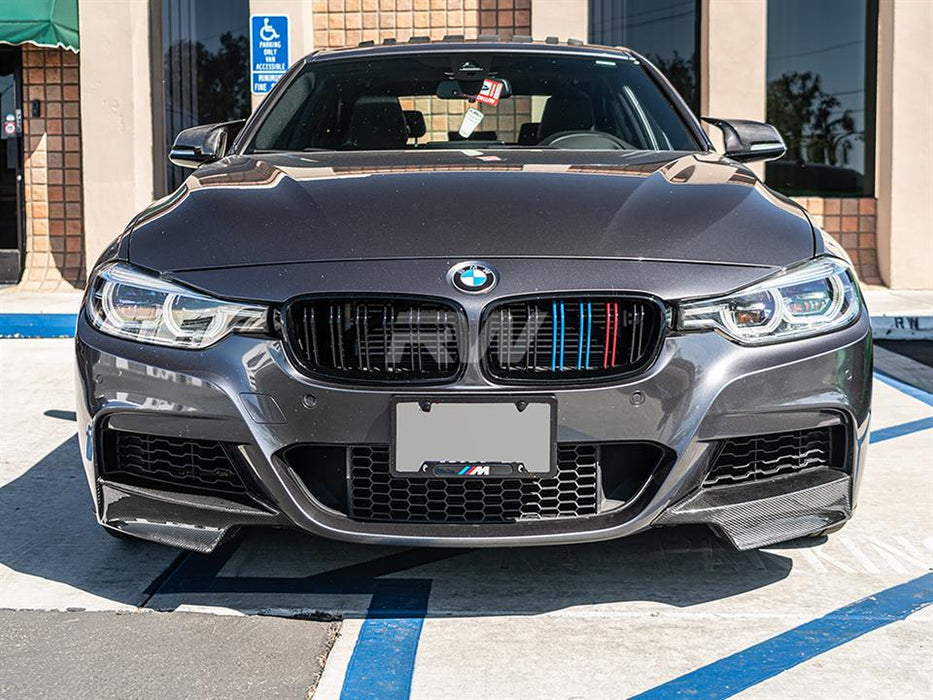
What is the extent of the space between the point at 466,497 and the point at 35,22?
975cm

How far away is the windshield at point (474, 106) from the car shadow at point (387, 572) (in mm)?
1325

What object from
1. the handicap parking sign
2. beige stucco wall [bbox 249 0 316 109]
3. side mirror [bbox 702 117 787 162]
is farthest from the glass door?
side mirror [bbox 702 117 787 162]

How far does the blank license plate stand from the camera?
275cm

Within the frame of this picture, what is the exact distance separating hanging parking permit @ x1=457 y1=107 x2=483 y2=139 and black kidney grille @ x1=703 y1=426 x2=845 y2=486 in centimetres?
183

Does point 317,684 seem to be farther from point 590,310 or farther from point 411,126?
point 411,126

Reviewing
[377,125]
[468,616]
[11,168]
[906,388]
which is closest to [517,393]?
[468,616]

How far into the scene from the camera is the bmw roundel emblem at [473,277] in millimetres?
2802

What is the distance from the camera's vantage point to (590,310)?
281 cm

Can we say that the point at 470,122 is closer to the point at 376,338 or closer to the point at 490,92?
the point at 490,92

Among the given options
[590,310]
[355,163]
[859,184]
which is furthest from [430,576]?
[859,184]

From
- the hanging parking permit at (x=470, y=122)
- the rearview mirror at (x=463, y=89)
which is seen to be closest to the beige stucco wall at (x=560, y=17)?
the rearview mirror at (x=463, y=89)

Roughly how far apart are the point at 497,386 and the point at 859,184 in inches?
398

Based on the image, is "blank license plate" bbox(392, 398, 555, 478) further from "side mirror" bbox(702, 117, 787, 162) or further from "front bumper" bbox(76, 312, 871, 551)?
"side mirror" bbox(702, 117, 787, 162)

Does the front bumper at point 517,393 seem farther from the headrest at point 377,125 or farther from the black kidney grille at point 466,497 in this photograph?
the headrest at point 377,125
